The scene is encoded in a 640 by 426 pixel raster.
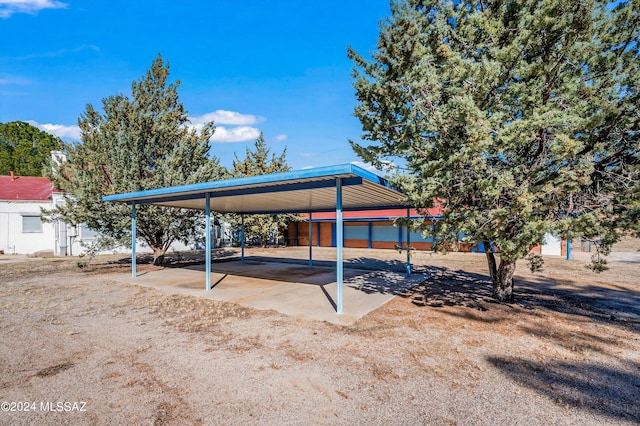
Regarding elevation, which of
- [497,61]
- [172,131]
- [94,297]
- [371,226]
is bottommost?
[94,297]

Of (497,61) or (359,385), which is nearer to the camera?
(359,385)

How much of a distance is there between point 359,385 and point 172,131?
13545 millimetres

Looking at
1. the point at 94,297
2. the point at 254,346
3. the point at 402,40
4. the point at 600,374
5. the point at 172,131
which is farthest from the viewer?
the point at 172,131

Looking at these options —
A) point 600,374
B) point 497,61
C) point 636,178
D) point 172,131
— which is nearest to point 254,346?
point 600,374

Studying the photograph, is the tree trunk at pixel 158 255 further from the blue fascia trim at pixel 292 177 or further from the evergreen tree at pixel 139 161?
the blue fascia trim at pixel 292 177

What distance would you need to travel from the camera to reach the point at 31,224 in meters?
20.9

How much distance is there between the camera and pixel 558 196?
5.63m

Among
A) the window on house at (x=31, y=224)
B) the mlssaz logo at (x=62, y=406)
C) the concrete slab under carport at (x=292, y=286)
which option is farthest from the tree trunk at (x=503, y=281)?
the window on house at (x=31, y=224)

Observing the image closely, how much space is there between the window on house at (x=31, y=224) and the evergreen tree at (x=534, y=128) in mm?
24234

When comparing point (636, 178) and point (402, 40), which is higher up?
point (402, 40)

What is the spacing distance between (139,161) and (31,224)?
13678 millimetres

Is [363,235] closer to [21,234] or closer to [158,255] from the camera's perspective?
[158,255]

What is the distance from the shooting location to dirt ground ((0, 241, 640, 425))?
3.38 meters

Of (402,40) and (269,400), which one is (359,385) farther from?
(402,40)
